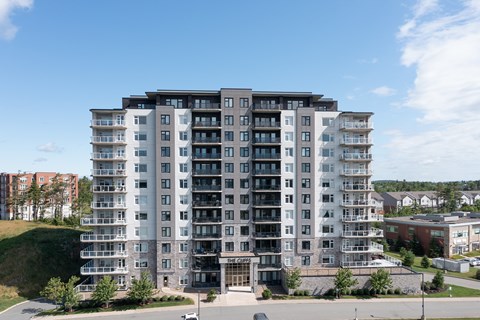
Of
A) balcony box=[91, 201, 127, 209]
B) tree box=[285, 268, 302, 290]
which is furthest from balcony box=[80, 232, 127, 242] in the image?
tree box=[285, 268, 302, 290]

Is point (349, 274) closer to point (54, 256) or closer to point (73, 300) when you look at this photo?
point (73, 300)

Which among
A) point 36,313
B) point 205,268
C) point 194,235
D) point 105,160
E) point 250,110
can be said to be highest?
point 250,110

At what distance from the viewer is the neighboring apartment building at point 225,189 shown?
46.8 meters

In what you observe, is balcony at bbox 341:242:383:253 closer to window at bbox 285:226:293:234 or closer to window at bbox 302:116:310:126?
window at bbox 285:226:293:234

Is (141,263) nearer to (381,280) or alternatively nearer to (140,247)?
(140,247)

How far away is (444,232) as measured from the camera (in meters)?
67.1

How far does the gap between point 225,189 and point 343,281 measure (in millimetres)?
20986

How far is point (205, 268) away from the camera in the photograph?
47.4 m

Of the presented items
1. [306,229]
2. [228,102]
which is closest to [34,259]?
[228,102]

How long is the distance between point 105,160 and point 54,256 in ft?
71.4

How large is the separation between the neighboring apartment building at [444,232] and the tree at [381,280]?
32.5m

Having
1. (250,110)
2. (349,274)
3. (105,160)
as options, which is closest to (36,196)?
(105,160)

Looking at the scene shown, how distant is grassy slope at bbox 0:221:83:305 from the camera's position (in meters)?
46.5

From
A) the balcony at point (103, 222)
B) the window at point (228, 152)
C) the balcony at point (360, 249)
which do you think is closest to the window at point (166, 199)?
the balcony at point (103, 222)
